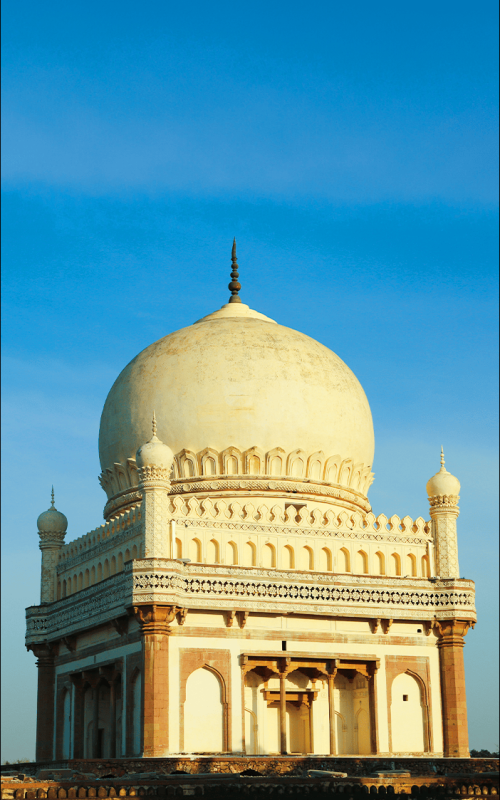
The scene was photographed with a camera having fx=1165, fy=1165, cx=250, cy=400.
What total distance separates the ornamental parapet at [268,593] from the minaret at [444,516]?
699mm

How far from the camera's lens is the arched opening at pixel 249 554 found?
3073 cm

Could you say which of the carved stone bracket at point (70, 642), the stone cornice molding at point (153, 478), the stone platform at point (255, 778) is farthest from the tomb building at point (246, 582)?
the stone platform at point (255, 778)

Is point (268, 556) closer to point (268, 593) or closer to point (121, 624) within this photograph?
point (268, 593)

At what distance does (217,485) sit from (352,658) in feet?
20.3

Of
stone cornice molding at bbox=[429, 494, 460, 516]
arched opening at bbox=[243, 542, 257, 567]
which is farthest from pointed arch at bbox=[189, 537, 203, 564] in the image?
stone cornice molding at bbox=[429, 494, 460, 516]

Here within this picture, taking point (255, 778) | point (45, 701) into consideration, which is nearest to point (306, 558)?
point (255, 778)

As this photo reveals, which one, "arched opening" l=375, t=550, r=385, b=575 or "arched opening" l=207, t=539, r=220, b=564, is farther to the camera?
"arched opening" l=375, t=550, r=385, b=575

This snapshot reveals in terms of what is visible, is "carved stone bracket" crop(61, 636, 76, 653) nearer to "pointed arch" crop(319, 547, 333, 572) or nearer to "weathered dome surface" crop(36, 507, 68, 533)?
"weathered dome surface" crop(36, 507, 68, 533)

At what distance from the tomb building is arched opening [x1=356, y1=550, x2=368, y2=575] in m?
0.05

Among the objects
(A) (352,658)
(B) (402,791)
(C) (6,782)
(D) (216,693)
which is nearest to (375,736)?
(A) (352,658)

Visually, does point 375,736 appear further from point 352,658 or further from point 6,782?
point 6,782

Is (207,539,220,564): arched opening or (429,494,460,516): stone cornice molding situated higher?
(429,494,460,516): stone cornice molding

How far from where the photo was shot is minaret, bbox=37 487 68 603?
36469mm

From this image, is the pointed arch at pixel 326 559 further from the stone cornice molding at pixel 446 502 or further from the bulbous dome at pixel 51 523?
the bulbous dome at pixel 51 523
